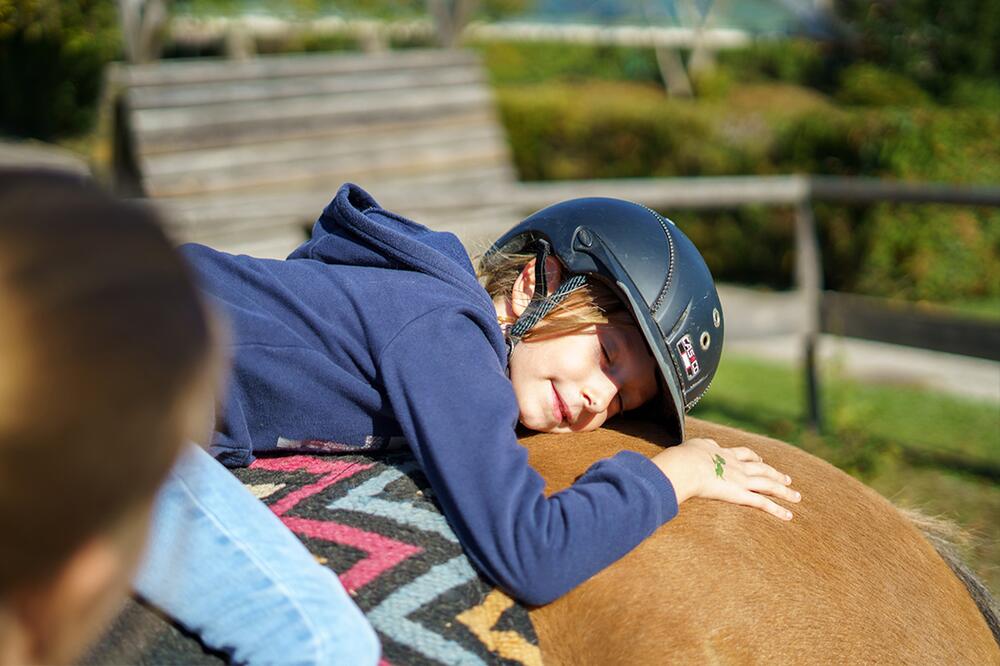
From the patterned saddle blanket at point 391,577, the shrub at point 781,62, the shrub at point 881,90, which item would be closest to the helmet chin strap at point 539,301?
the patterned saddle blanket at point 391,577

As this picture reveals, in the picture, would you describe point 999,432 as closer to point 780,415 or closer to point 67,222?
point 780,415

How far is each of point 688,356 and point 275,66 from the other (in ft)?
22.5

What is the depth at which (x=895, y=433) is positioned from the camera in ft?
25.3

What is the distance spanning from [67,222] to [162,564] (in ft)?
3.00

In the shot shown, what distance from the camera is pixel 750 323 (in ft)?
22.9

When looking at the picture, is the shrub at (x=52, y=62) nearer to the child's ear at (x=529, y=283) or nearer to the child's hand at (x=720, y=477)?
the child's ear at (x=529, y=283)

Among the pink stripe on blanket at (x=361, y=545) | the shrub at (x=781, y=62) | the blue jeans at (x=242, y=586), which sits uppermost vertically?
the blue jeans at (x=242, y=586)

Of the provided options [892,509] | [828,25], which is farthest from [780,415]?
[828,25]

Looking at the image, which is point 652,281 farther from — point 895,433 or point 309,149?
point 309,149

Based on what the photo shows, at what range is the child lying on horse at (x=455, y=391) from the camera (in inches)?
65.0

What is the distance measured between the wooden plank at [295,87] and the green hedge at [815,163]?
198 inches

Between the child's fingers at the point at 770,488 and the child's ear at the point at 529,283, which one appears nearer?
the child's fingers at the point at 770,488

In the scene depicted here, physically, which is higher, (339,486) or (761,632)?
(339,486)

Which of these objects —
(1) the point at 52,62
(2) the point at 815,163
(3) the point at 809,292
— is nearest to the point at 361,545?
(1) the point at 52,62
